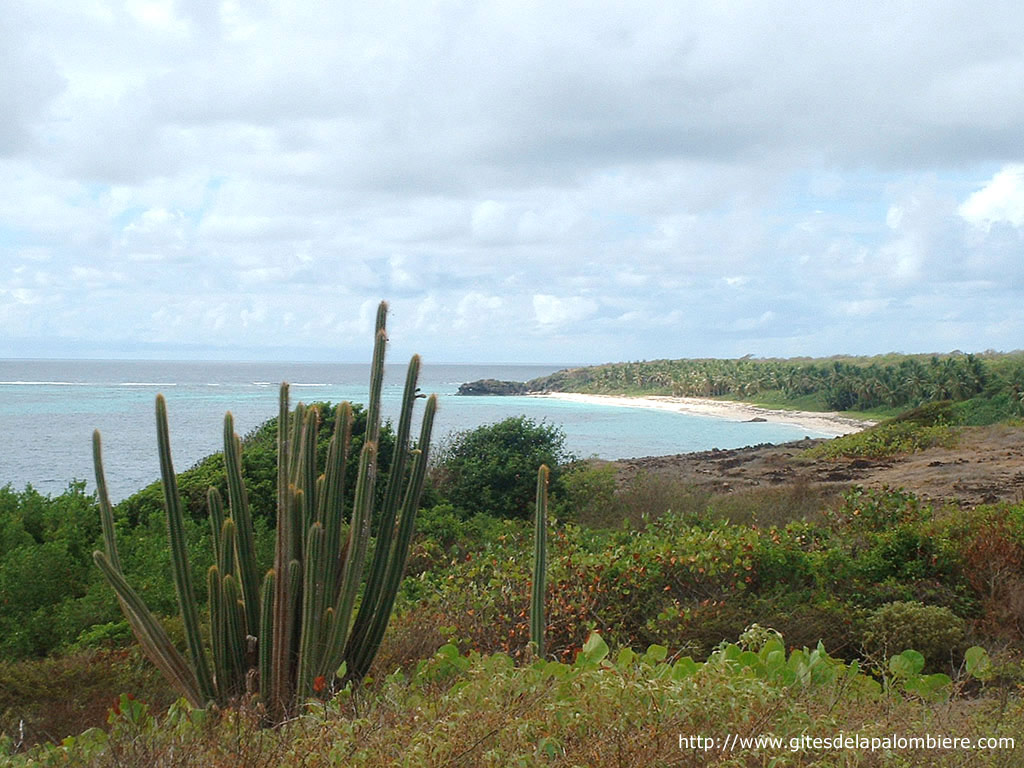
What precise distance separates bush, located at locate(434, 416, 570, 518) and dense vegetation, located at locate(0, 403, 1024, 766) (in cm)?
5

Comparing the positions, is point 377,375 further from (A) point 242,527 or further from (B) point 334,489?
(A) point 242,527

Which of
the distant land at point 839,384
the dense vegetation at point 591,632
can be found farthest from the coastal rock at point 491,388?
the dense vegetation at point 591,632

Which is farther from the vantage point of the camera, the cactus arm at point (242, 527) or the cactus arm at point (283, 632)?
the cactus arm at point (242, 527)

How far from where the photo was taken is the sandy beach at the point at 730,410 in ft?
169

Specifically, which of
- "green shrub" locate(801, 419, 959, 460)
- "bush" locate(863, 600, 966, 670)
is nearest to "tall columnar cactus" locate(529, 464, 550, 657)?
"bush" locate(863, 600, 966, 670)

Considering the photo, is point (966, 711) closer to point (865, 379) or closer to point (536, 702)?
point (536, 702)

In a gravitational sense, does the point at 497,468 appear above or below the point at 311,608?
below

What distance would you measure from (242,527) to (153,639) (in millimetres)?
643

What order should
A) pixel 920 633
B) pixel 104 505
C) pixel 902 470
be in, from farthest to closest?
pixel 902 470
pixel 920 633
pixel 104 505

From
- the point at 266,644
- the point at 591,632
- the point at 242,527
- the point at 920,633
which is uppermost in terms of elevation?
the point at 242,527

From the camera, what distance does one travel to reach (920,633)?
20.6 feet

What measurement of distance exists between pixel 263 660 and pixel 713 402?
76122mm

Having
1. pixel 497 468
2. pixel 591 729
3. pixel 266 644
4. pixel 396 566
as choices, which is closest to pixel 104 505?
pixel 266 644

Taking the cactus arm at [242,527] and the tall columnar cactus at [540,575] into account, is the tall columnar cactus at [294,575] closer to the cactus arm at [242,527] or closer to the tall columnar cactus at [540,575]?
the cactus arm at [242,527]
